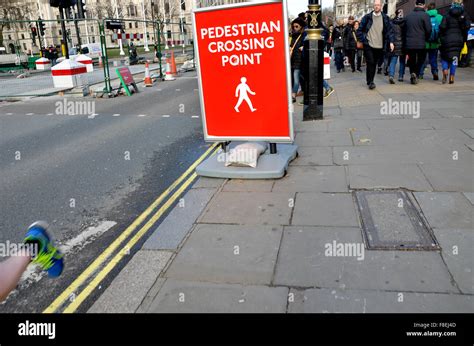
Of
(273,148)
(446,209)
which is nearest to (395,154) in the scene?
(273,148)

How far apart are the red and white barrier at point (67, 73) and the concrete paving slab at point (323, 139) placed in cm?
1002

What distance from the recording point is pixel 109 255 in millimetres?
3701

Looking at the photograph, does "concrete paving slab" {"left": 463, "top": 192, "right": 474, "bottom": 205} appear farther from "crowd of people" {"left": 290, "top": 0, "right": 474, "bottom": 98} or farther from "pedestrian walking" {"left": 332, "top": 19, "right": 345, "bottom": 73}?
"pedestrian walking" {"left": 332, "top": 19, "right": 345, "bottom": 73}

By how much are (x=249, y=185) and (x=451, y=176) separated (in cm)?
234

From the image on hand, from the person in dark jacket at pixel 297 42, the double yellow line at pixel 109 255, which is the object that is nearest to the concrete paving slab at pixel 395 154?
the double yellow line at pixel 109 255

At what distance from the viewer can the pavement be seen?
9.21ft

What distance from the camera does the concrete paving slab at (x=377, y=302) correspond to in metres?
2.62

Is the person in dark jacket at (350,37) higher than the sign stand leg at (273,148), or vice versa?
the person in dark jacket at (350,37)

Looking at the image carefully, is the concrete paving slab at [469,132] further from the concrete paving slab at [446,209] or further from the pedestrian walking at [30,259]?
the pedestrian walking at [30,259]

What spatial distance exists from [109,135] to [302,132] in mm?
3763

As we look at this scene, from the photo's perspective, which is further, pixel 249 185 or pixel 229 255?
pixel 249 185

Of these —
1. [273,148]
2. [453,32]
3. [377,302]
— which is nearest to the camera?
[377,302]

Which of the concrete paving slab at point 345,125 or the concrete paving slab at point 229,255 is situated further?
the concrete paving slab at point 345,125

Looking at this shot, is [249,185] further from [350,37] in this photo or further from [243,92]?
[350,37]
